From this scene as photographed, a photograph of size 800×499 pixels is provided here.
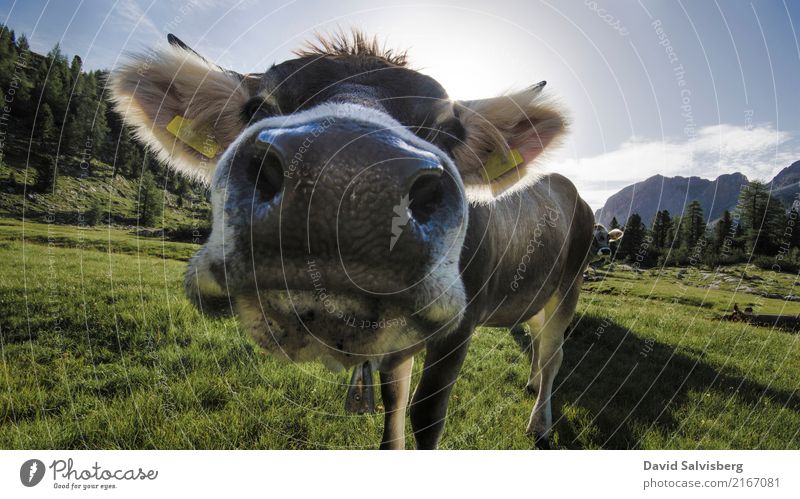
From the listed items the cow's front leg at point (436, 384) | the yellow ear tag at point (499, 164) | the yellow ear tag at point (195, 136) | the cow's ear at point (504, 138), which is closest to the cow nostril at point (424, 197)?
the cow's ear at point (504, 138)

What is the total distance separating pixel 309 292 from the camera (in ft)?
4.95

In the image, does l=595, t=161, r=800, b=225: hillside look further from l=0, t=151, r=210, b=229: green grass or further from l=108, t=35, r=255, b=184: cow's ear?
l=0, t=151, r=210, b=229: green grass

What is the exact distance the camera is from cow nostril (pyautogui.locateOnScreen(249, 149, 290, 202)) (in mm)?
1369

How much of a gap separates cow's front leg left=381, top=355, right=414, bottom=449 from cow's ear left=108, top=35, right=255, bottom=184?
6.76ft

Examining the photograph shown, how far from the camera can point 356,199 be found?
1.34 metres

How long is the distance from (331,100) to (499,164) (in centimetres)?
121

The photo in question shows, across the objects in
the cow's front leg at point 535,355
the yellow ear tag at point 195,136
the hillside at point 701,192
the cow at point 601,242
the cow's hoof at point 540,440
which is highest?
the yellow ear tag at point 195,136

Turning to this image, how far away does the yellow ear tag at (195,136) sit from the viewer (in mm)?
2674

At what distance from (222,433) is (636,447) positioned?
3345 millimetres

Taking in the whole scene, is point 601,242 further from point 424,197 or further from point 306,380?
point 424,197

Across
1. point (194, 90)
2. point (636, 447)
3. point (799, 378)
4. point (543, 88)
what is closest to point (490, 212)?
point (543, 88)

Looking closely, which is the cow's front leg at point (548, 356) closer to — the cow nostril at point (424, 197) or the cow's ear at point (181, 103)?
the cow nostril at point (424, 197)

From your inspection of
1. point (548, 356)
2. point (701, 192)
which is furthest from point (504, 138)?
point (548, 356)

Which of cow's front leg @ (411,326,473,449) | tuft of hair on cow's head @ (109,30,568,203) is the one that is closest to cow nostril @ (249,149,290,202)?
tuft of hair on cow's head @ (109,30,568,203)
